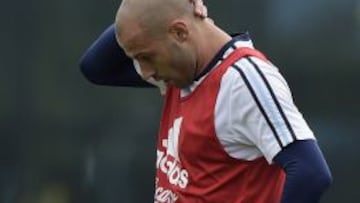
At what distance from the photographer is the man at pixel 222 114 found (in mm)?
1970

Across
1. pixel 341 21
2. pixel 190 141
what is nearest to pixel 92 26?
pixel 341 21

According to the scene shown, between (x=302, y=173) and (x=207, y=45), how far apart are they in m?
0.35

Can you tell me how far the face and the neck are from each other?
0.02 meters

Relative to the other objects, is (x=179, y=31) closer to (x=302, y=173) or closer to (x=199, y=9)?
(x=199, y=9)

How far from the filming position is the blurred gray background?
3.47 meters

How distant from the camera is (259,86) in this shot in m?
1.99

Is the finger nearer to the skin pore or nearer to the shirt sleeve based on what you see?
the skin pore

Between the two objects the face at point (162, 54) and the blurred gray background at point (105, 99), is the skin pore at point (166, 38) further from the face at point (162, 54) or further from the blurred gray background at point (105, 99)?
the blurred gray background at point (105, 99)

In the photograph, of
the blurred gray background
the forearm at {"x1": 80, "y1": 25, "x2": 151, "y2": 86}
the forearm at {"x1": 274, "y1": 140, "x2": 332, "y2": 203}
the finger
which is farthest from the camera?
the blurred gray background

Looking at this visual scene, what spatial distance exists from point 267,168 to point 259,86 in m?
0.19

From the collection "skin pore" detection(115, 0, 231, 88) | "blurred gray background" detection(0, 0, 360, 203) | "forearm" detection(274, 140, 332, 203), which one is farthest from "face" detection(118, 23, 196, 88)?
"blurred gray background" detection(0, 0, 360, 203)

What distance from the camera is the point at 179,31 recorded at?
2.04 meters

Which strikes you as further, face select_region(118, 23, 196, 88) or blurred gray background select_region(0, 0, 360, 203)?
blurred gray background select_region(0, 0, 360, 203)

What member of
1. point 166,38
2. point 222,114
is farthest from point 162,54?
point 222,114
